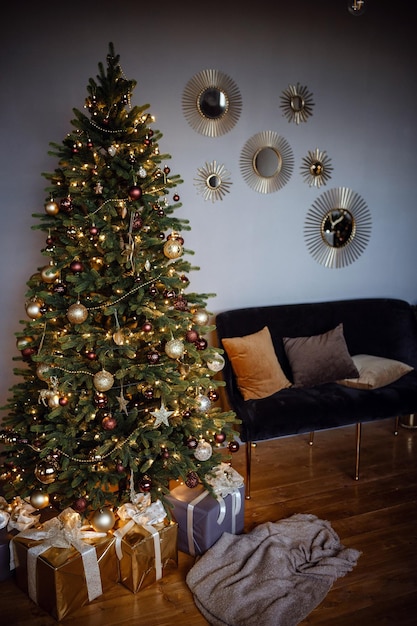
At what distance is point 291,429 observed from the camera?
2652mm

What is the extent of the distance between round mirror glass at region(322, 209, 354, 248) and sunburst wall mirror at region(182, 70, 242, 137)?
0.94 m

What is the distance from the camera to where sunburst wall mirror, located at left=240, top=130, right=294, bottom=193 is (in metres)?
3.11

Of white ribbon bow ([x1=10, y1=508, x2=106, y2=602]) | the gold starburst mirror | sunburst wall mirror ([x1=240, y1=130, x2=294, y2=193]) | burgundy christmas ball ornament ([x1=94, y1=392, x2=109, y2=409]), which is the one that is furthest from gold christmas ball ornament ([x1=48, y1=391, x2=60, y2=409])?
the gold starburst mirror

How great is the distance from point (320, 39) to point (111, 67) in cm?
180

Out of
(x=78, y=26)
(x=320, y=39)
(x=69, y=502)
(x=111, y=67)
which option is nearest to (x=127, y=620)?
(x=69, y=502)

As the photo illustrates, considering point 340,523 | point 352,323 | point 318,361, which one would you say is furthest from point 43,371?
point 352,323

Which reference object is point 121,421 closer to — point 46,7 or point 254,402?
point 254,402

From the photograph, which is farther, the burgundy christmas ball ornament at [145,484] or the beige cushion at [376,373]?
the beige cushion at [376,373]

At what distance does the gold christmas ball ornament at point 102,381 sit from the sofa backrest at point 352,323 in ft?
4.09

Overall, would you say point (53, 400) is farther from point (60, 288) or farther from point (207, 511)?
point (207, 511)

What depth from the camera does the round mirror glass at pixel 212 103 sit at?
2947 mm

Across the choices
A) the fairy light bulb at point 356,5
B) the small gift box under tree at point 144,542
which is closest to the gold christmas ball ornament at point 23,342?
the small gift box under tree at point 144,542

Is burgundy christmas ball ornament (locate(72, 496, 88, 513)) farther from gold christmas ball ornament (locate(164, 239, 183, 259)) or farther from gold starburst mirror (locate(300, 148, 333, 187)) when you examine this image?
gold starburst mirror (locate(300, 148, 333, 187))

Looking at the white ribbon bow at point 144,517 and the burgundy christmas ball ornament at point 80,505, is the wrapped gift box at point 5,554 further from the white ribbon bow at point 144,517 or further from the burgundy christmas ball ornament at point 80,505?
the white ribbon bow at point 144,517
